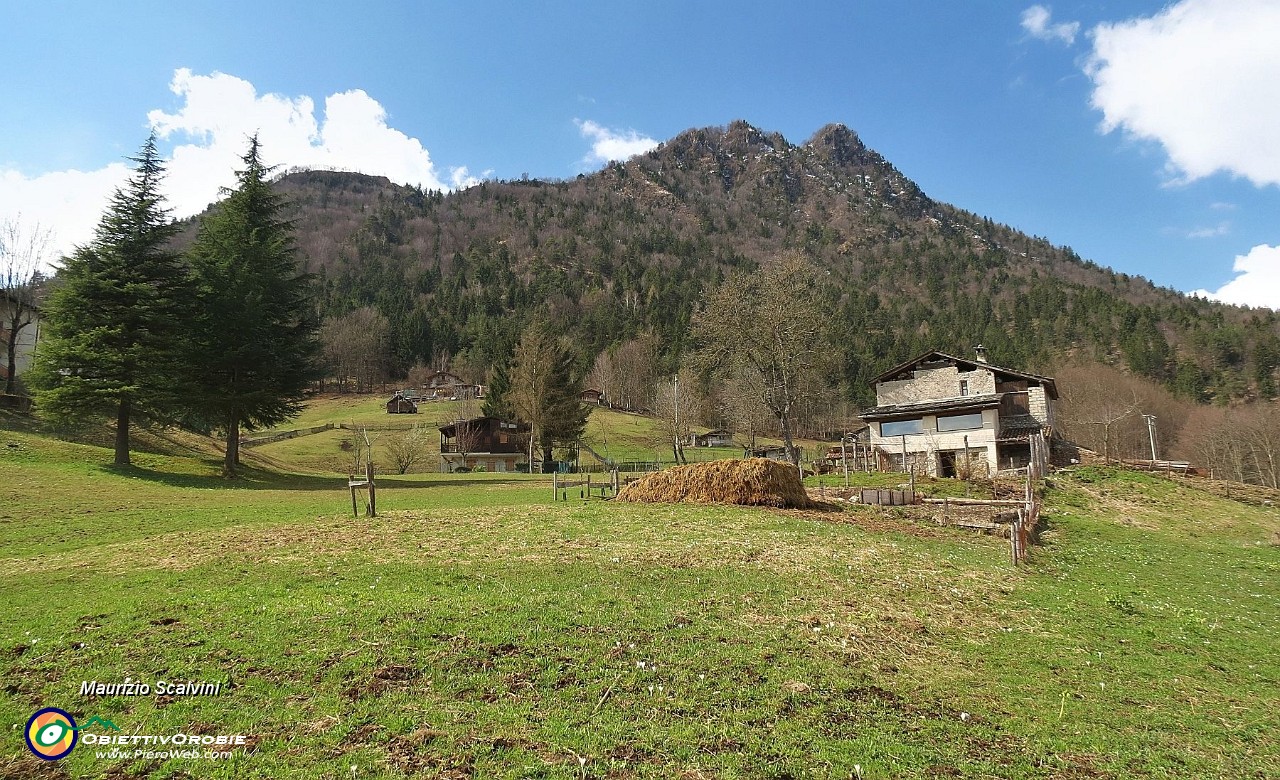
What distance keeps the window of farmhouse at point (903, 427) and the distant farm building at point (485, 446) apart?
44.0 meters

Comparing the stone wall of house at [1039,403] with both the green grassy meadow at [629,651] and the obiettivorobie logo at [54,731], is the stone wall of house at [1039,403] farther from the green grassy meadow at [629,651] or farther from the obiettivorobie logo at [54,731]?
the obiettivorobie logo at [54,731]

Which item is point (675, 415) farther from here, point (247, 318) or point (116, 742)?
point (116, 742)

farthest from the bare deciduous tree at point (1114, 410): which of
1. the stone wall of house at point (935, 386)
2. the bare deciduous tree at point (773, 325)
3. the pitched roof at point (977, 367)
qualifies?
the bare deciduous tree at point (773, 325)

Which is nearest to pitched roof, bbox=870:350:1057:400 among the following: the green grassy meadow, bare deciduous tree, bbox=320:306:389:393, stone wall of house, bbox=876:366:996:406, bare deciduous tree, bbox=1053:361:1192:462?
stone wall of house, bbox=876:366:996:406

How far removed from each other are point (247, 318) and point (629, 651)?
41627mm

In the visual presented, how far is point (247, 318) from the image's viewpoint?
Answer: 1598 inches

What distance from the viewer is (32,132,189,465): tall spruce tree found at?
1315 inches

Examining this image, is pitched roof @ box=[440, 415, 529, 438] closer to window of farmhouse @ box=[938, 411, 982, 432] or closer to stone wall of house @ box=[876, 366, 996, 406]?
stone wall of house @ box=[876, 366, 996, 406]

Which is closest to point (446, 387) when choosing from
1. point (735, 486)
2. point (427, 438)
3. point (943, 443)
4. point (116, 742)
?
point (427, 438)

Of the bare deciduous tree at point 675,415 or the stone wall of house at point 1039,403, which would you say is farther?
the bare deciduous tree at point 675,415

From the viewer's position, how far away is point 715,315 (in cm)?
4519

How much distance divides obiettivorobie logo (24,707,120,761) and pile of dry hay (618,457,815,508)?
19566 millimetres

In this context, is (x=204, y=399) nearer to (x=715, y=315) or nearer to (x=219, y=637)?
(x=715, y=315)

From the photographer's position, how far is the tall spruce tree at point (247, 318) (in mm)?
39344
